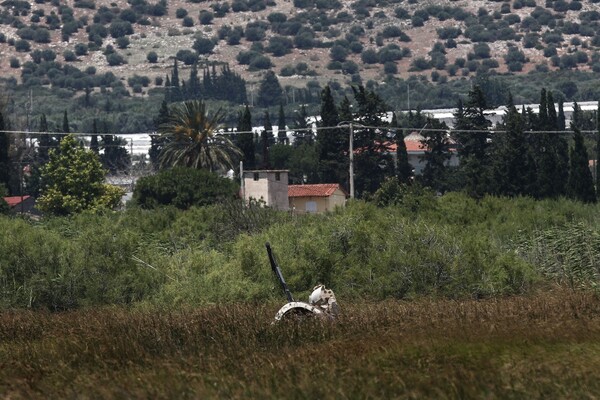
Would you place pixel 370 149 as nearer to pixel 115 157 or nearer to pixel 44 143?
pixel 115 157

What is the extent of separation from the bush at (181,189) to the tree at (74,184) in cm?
1497

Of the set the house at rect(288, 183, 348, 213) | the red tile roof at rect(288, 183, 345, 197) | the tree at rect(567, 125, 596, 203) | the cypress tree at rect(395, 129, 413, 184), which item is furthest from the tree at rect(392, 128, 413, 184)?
the tree at rect(567, 125, 596, 203)

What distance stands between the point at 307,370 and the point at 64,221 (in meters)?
40.1

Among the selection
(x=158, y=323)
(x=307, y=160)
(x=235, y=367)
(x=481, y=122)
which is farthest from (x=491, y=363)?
(x=307, y=160)

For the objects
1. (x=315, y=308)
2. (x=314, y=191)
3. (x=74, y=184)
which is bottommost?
(x=314, y=191)

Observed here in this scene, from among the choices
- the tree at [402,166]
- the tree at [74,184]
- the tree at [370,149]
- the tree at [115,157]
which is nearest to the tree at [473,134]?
the tree at [402,166]

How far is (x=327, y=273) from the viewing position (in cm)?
3847

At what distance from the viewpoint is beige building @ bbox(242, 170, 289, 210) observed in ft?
266

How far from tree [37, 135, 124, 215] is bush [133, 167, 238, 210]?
15.0 meters

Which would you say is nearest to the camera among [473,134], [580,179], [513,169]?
[580,179]

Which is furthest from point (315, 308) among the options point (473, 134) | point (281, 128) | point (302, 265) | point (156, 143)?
point (156, 143)

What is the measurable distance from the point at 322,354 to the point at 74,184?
265 feet

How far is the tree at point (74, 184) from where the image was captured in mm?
97562

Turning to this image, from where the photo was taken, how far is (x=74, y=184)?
323 feet
